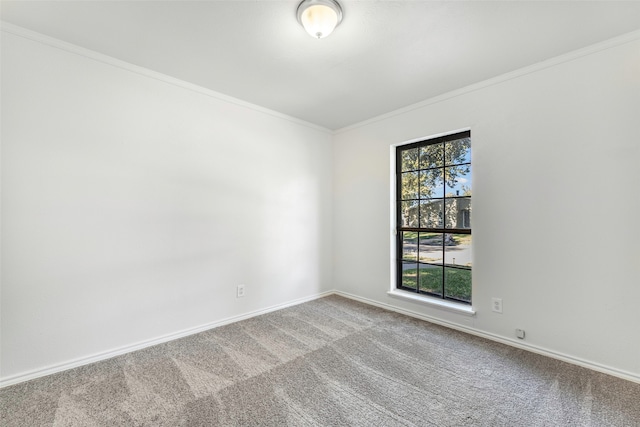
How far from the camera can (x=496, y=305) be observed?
7.94 ft

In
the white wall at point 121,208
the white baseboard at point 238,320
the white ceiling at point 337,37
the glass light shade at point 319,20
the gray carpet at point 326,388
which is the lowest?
the gray carpet at point 326,388

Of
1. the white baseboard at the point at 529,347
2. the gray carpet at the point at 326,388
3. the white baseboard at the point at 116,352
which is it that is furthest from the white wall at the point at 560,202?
the white baseboard at the point at 116,352

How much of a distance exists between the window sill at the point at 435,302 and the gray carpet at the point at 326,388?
248 millimetres

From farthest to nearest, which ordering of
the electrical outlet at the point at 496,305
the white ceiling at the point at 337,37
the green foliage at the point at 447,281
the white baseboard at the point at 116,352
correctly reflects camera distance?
the green foliage at the point at 447,281 < the electrical outlet at the point at 496,305 < the white baseboard at the point at 116,352 < the white ceiling at the point at 337,37

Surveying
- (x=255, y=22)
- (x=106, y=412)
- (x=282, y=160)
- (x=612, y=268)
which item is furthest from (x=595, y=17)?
(x=106, y=412)

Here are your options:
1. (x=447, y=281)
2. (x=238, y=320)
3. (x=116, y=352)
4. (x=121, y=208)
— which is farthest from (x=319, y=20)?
(x=116, y=352)

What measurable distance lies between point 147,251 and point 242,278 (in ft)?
3.19

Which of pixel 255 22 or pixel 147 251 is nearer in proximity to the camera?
pixel 255 22

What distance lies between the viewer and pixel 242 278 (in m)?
2.93

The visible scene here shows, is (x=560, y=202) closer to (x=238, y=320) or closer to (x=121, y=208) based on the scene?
(x=238, y=320)

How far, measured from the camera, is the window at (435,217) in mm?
2732

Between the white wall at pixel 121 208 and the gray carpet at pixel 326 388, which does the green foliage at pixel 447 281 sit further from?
the white wall at pixel 121 208

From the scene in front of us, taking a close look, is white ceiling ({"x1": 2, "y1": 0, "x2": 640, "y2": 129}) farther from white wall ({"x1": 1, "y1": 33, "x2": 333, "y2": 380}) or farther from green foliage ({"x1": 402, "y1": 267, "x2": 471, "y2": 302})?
green foliage ({"x1": 402, "y1": 267, "x2": 471, "y2": 302})

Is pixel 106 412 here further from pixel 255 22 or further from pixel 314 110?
pixel 314 110
